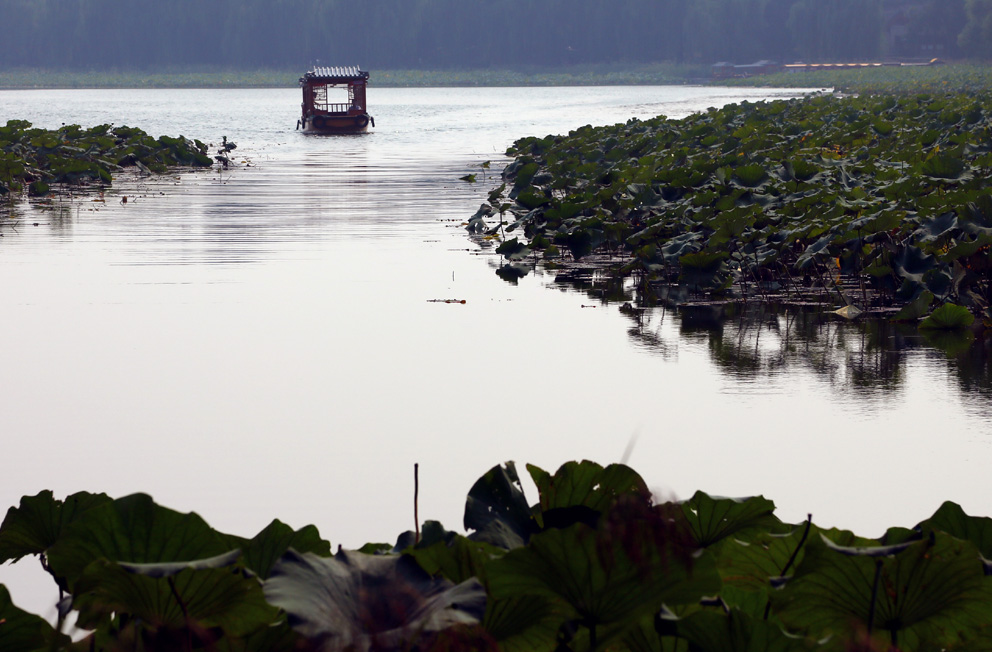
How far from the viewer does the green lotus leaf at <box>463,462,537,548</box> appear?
6.98 feet

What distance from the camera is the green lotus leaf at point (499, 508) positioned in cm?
213

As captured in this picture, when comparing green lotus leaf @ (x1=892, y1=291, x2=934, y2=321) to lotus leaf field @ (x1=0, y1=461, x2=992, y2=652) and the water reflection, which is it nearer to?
the water reflection

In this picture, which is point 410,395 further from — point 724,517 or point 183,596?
point 183,596

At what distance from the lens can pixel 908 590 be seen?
1.73m

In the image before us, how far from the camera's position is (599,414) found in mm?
5520

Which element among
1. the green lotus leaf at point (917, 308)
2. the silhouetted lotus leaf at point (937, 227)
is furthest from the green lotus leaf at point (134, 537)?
the silhouetted lotus leaf at point (937, 227)

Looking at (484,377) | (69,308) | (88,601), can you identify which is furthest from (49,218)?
(88,601)

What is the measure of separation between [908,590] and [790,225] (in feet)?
25.0

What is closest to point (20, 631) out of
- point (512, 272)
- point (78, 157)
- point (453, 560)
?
point (453, 560)

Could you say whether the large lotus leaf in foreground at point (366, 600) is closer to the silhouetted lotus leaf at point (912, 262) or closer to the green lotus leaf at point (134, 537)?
the green lotus leaf at point (134, 537)

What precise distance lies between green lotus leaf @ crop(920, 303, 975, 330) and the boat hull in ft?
112

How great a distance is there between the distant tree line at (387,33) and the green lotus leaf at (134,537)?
146 m

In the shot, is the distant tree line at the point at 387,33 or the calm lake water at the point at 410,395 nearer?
the calm lake water at the point at 410,395

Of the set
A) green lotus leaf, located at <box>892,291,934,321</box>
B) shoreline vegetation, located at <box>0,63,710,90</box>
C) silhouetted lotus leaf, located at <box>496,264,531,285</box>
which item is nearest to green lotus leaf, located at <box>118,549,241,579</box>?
green lotus leaf, located at <box>892,291,934,321</box>
